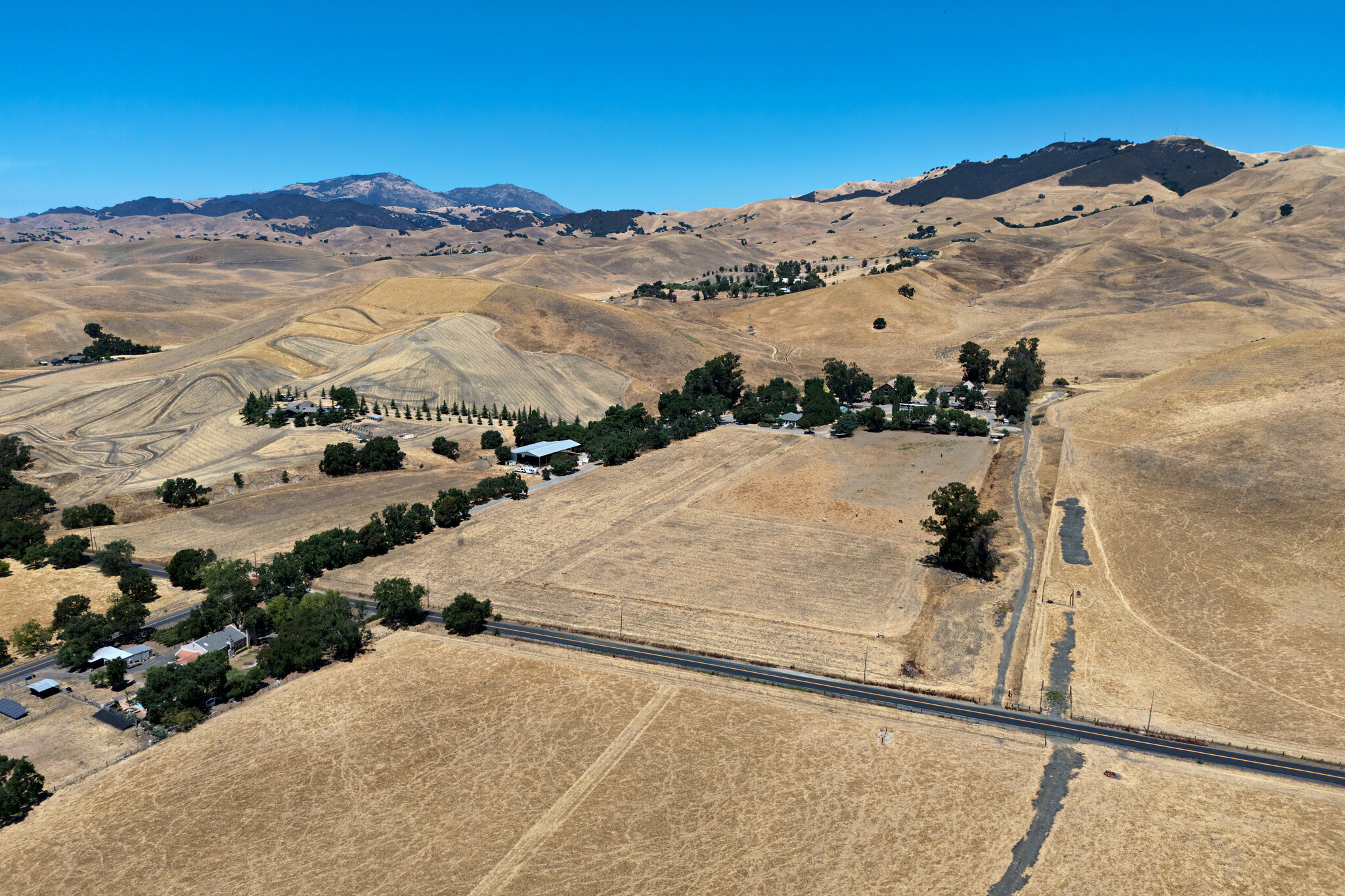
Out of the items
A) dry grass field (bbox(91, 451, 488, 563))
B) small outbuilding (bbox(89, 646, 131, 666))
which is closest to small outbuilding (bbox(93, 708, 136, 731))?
small outbuilding (bbox(89, 646, 131, 666))

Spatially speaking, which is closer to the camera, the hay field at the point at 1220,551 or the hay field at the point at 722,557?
the hay field at the point at 1220,551

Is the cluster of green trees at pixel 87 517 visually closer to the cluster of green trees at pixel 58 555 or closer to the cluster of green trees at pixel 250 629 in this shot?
the cluster of green trees at pixel 58 555

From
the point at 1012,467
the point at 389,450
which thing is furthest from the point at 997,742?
the point at 389,450

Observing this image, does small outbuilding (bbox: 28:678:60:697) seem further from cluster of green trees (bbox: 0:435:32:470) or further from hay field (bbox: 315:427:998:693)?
cluster of green trees (bbox: 0:435:32:470)

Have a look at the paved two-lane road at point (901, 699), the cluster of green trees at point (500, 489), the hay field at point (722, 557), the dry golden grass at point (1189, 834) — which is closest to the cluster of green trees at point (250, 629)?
the paved two-lane road at point (901, 699)

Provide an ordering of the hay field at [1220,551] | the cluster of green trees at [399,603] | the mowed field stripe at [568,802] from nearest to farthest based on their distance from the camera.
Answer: the mowed field stripe at [568,802] < the hay field at [1220,551] < the cluster of green trees at [399,603]

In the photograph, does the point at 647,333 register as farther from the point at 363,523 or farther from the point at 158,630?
the point at 158,630

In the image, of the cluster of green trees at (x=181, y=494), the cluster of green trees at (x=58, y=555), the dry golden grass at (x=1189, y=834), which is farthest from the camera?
the cluster of green trees at (x=181, y=494)
